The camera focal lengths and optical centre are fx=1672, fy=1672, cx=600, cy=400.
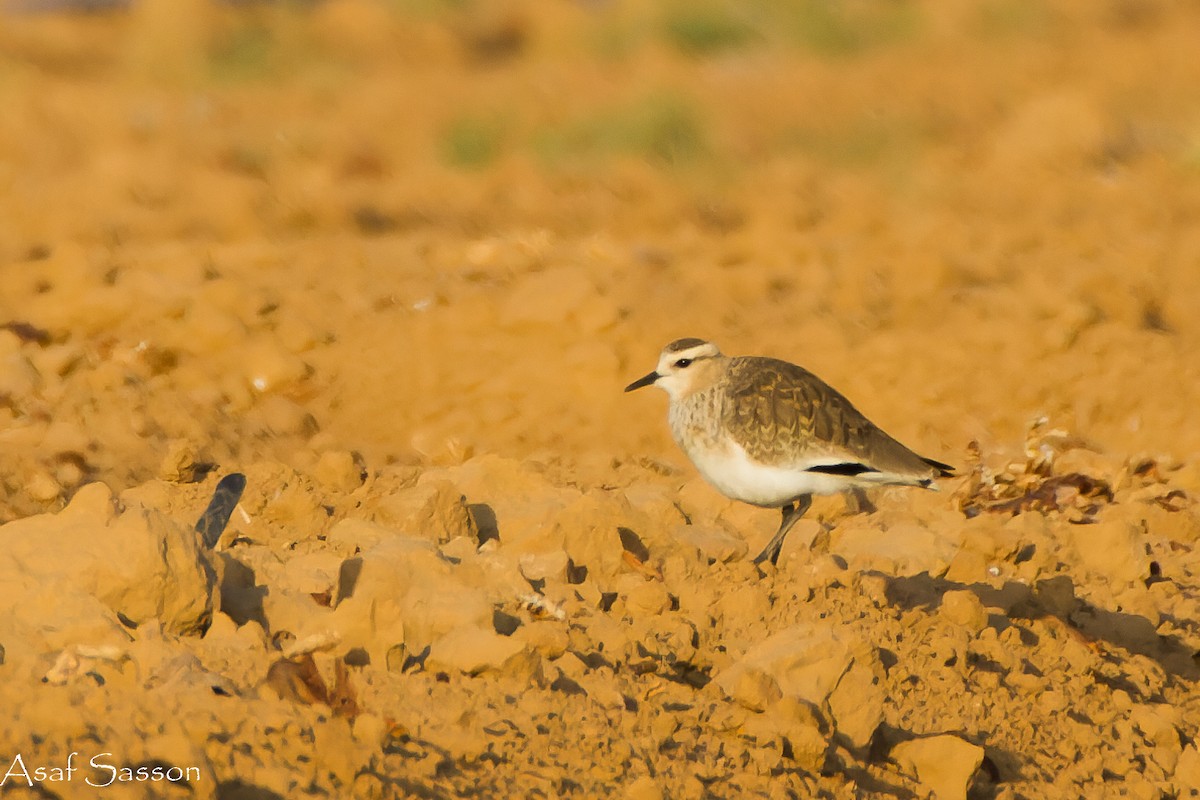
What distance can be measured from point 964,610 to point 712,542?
1.06 m

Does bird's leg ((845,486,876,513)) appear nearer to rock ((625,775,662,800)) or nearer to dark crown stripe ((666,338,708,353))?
dark crown stripe ((666,338,708,353))

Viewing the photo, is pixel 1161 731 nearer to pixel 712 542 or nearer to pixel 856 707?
pixel 856 707

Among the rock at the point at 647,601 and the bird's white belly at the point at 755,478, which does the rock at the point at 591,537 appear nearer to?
the rock at the point at 647,601

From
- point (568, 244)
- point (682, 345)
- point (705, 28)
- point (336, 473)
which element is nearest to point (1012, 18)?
point (705, 28)

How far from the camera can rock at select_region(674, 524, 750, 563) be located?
19.1 feet

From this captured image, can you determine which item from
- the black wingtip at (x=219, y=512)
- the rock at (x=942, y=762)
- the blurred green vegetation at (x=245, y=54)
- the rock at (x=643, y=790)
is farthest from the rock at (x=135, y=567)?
the blurred green vegetation at (x=245, y=54)

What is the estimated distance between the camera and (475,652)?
4.12 metres

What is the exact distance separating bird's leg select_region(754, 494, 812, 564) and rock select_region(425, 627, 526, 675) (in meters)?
1.74

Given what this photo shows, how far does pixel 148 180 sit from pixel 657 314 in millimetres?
4410

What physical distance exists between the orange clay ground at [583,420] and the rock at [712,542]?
64 mm

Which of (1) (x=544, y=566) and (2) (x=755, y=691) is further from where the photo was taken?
(1) (x=544, y=566)

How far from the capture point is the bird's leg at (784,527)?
234 inches

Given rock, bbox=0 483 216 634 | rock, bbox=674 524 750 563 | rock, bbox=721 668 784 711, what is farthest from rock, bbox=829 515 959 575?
rock, bbox=0 483 216 634

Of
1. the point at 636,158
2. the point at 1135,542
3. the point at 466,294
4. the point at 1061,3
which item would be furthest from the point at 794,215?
the point at 1061,3
